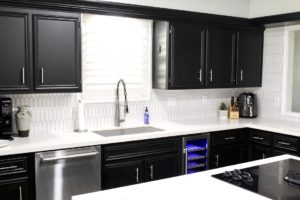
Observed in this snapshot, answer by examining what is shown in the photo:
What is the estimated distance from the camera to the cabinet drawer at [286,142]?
3.65m

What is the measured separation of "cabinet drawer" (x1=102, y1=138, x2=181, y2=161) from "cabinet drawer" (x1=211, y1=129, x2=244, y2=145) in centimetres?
55

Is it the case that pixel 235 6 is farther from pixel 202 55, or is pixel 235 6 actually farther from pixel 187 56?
pixel 187 56

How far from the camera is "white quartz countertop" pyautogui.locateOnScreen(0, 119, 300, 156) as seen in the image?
2.81m

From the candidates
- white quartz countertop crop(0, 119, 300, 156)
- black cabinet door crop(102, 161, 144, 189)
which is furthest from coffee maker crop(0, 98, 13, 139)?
black cabinet door crop(102, 161, 144, 189)

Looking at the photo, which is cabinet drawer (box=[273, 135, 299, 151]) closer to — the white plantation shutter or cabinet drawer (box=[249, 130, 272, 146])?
cabinet drawer (box=[249, 130, 272, 146])

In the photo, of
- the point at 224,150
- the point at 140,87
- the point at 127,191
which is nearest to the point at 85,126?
the point at 140,87

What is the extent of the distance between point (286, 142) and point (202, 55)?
1403 millimetres

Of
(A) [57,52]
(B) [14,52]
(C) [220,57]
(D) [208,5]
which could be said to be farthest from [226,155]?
(B) [14,52]

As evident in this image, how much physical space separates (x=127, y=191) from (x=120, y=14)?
2.23 m

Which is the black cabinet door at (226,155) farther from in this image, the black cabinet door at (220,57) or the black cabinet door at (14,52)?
the black cabinet door at (14,52)

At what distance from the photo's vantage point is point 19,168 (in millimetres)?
2736

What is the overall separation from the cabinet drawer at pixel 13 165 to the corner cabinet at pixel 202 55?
183cm

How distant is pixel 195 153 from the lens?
154 inches

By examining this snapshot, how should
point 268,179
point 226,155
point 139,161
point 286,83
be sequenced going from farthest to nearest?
point 286,83
point 226,155
point 139,161
point 268,179
